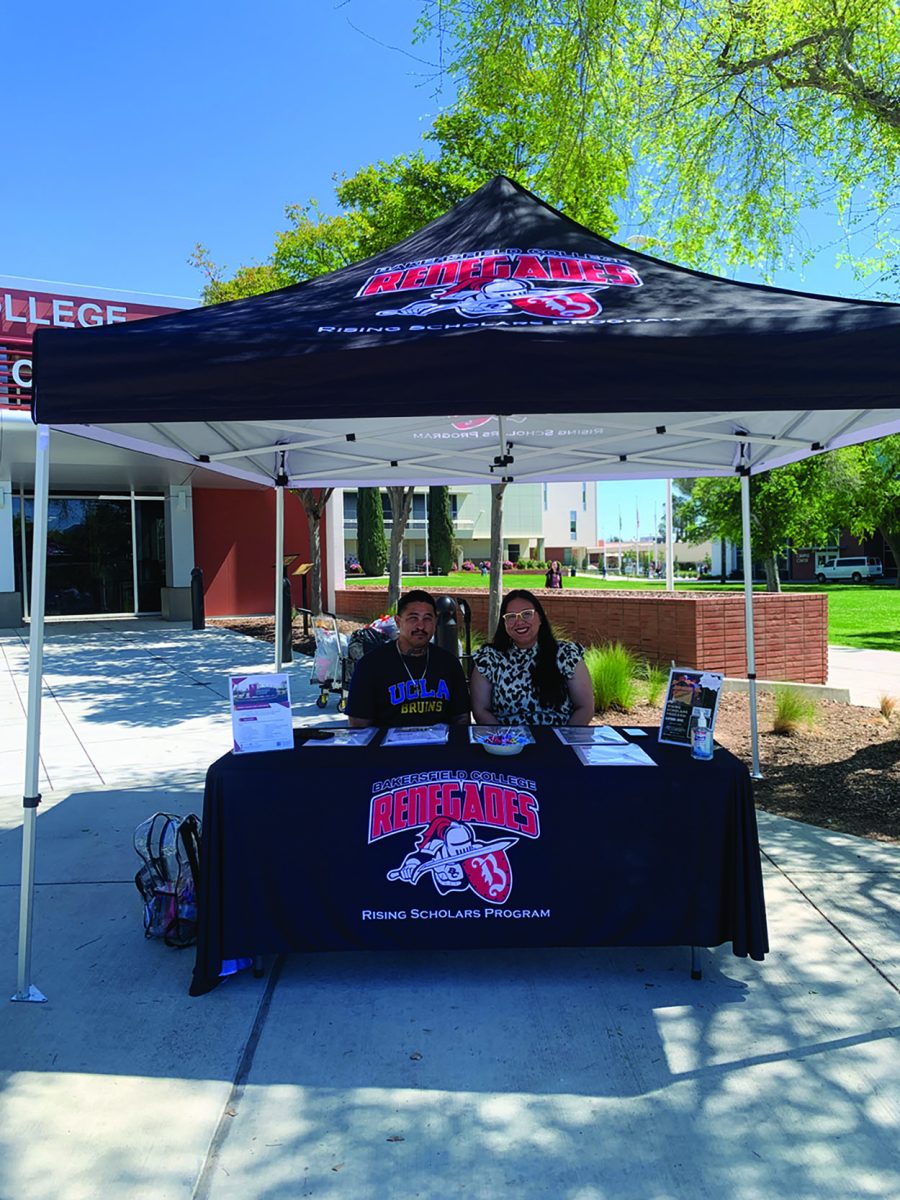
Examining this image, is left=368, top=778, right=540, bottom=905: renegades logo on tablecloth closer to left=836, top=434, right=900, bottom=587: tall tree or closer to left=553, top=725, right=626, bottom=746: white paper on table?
→ left=553, top=725, right=626, bottom=746: white paper on table

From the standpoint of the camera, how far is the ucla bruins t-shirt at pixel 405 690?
4305mm

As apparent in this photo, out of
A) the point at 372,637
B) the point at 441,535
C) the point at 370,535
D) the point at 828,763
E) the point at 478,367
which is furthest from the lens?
the point at 441,535

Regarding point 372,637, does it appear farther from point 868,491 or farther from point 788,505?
point 868,491

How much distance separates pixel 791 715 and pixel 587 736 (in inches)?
190

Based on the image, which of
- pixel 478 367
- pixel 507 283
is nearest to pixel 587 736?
pixel 478 367

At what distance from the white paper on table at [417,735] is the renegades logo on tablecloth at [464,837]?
365 millimetres

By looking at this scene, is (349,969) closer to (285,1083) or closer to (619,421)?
(285,1083)

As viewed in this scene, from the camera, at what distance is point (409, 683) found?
4.33 m

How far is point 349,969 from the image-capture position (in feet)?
11.7

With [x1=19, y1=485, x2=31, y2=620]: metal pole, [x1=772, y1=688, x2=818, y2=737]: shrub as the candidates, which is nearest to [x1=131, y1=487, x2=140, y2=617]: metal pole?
[x1=19, y1=485, x2=31, y2=620]: metal pole

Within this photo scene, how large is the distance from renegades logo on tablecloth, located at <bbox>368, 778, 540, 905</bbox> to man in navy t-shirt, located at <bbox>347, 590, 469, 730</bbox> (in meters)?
0.93

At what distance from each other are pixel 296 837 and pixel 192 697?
287 inches

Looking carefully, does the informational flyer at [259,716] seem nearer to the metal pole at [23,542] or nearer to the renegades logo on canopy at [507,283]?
the renegades logo on canopy at [507,283]

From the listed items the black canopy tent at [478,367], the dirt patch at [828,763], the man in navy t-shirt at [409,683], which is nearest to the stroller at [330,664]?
the dirt patch at [828,763]
